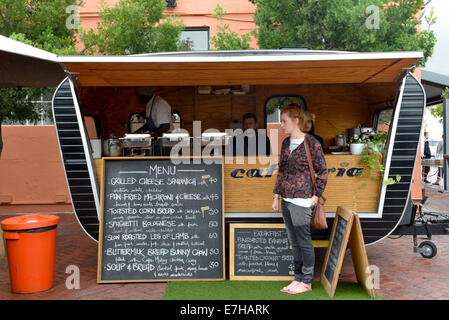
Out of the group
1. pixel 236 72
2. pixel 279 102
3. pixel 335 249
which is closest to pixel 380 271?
pixel 335 249

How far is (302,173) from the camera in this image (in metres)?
4.60

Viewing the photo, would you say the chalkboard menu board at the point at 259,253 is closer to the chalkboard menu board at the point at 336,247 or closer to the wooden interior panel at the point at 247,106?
the chalkboard menu board at the point at 336,247

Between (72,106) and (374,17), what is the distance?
6.54 metres

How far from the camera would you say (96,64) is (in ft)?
16.5

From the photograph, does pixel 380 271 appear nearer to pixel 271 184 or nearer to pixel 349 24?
pixel 271 184

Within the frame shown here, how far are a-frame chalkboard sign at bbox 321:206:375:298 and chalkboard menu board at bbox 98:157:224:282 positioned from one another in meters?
1.25

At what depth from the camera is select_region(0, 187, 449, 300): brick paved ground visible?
16.1 feet

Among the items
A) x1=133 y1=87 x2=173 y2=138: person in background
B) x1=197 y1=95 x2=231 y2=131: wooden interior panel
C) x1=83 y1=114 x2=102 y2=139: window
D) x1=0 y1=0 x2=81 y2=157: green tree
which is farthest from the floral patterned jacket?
x1=0 y1=0 x2=81 y2=157: green tree

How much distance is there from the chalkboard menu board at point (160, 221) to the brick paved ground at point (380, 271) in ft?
0.79

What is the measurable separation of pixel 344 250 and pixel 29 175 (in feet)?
27.3

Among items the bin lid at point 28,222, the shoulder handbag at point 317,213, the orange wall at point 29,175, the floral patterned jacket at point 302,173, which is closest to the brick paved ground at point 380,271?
the bin lid at point 28,222

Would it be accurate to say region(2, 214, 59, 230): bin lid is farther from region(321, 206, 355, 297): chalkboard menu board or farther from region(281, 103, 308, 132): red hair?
region(321, 206, 355, 297): chalkboard menu board

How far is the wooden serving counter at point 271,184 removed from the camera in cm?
547
